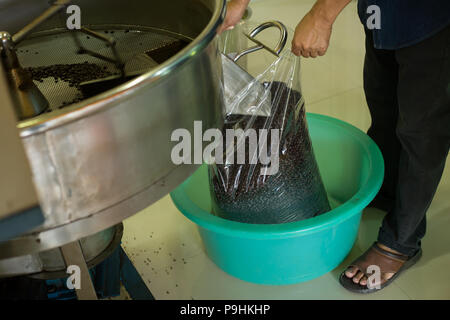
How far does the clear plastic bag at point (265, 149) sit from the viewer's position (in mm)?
982

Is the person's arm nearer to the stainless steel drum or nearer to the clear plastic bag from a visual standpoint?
the clear plastic bag

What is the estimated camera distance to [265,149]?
99 cm

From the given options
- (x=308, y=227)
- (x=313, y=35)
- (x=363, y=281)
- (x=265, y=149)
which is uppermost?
(x=313, y=35)

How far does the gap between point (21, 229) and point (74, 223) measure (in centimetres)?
7

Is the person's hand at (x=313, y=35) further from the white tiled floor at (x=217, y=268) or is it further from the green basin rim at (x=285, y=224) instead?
the white tiled floor at (x=217, y=268)

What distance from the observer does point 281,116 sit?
1.00 metres

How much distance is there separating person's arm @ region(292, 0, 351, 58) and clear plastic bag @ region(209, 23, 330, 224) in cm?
5

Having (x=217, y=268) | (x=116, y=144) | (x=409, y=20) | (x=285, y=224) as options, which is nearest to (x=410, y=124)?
(x=409, y=20)

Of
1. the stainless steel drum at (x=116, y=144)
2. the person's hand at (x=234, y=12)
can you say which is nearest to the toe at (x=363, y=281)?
the person's hand at (x=234, y=12)

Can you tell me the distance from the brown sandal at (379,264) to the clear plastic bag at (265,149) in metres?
0.19

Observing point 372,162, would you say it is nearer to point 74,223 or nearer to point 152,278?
point 152,278

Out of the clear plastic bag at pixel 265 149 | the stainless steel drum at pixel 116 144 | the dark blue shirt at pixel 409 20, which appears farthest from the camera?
the clear plastic bag at pixel 265 149

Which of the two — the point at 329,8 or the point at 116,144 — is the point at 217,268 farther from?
the point at 116,144

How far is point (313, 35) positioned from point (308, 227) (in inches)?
14.4
